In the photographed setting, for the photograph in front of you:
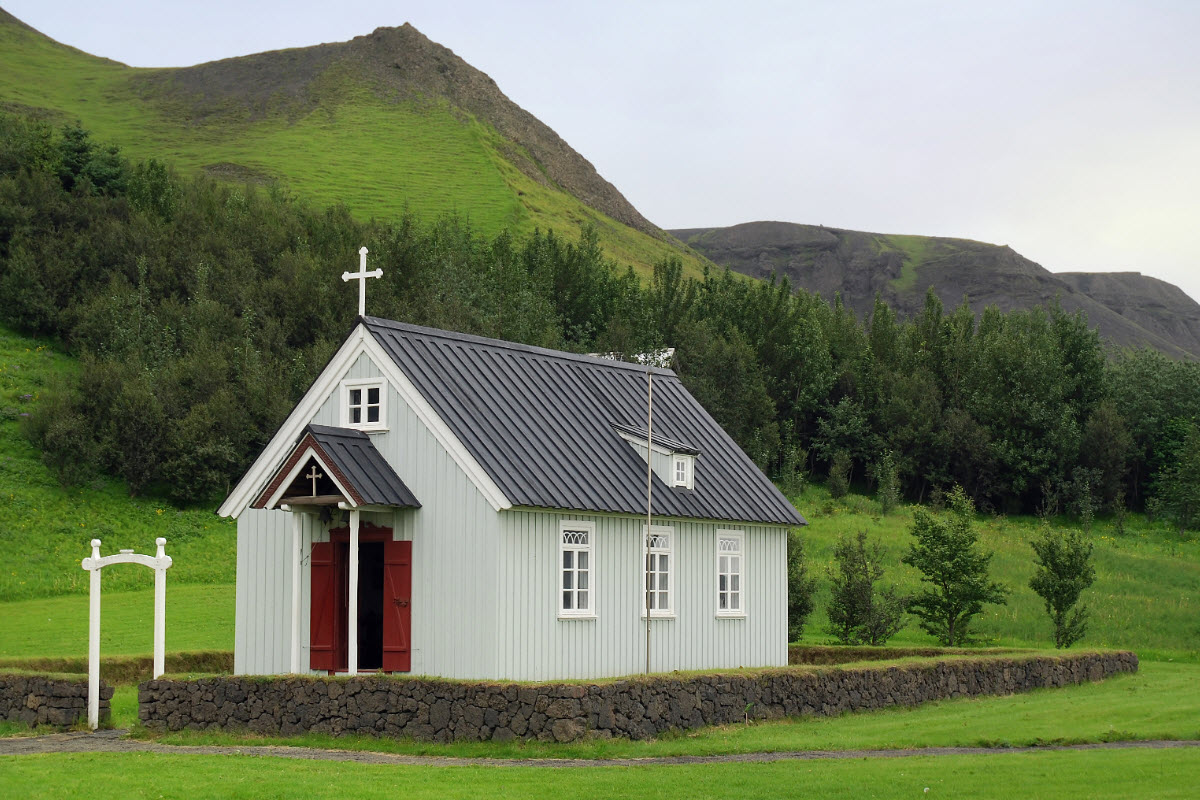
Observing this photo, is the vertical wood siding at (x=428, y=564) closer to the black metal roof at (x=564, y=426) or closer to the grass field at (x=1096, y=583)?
the black metal roof at (x=564, y=426)

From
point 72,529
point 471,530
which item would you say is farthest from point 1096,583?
point 72,529

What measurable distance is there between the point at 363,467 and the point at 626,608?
215 inches

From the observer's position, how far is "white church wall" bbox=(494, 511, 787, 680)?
20.6 m

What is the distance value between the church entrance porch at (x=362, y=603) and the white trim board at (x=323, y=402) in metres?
1.76

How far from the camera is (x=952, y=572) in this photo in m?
33.6

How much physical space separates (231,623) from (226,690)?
15250 mm

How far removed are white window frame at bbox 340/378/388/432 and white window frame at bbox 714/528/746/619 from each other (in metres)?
7.43

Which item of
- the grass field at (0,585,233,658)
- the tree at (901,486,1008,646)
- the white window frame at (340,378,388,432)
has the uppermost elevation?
the white window frame at (340,378,388,432)

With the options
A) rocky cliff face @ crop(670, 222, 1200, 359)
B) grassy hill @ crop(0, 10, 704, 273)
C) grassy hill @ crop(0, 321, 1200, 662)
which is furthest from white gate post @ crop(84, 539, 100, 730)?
rocky cliff face @ crop(670, 222, 1200, 359)

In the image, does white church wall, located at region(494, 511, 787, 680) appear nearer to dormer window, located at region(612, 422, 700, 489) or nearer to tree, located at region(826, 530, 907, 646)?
dormer window, located at region(612, 422, 700, 489)

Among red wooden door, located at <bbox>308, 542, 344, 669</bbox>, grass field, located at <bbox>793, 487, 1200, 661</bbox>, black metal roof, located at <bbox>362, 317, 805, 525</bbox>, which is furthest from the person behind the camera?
grass field, located at <bbox>793, 487, 1200, 661</bbox>

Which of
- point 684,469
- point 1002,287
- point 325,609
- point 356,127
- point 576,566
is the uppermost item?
point 356,127

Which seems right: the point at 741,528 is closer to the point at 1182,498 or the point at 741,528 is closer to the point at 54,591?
the point at 54,591

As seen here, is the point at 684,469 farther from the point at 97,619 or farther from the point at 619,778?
the point at 97,619
